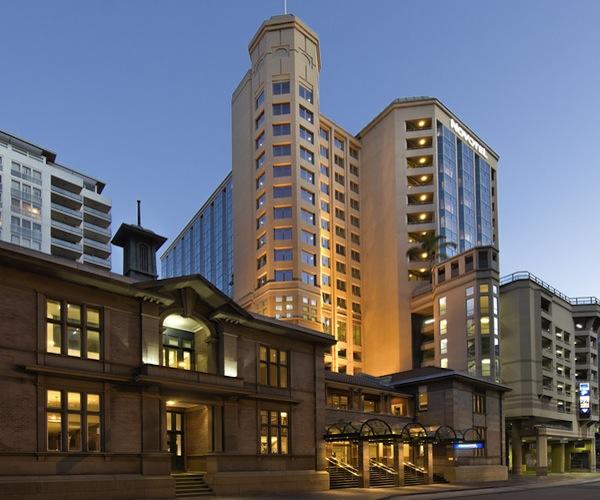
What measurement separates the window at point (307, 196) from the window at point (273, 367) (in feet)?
228

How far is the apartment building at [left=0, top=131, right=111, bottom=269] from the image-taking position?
98.3 metres

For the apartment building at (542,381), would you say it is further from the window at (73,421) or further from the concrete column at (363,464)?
the window at (73,421)

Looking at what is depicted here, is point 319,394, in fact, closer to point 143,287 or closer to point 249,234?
point 143,287

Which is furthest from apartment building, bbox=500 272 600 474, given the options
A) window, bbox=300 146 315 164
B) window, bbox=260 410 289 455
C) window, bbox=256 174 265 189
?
window, bbox=260 410 289 455

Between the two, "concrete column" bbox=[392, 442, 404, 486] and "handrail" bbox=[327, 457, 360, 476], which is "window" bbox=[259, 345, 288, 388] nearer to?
"handrail" bbox=[327, 457, 360, 476]

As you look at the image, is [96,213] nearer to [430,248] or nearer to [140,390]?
[430,248]

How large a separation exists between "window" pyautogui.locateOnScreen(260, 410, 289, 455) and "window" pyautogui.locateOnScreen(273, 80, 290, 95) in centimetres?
7753

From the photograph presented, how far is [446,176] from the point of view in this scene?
120m

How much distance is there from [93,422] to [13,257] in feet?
28.9

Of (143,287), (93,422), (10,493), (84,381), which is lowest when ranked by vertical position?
(10,493)

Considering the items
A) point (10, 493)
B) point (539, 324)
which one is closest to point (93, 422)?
point (10, 493)

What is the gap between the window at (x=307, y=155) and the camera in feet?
367

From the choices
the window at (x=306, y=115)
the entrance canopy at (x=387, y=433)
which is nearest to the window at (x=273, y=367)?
the entrance canopy at (x=387, y=433)

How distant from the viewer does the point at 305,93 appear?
112625mm
